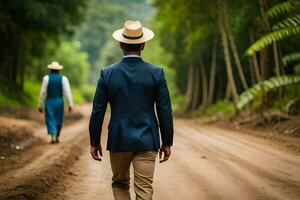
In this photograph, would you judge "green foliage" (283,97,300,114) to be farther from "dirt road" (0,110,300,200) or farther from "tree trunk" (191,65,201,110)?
"tree trunk" (191,65,201,110)

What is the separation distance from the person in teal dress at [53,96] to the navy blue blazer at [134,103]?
9.95 meters

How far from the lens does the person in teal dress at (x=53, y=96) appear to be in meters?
15.7

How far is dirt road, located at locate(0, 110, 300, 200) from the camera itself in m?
8.31

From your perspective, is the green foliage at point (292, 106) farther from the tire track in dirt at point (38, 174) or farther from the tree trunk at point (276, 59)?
the tire track in dirt at point (38, 174)

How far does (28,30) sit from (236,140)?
19237mm

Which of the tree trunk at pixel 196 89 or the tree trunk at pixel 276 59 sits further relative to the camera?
the tree trunk at pixel 196 89

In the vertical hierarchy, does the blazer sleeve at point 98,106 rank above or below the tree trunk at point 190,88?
above

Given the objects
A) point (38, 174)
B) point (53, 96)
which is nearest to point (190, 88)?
point (53, 96)

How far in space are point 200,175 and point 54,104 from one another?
703cm

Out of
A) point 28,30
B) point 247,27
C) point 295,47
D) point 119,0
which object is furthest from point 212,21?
point 119,0

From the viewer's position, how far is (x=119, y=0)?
5266 inches

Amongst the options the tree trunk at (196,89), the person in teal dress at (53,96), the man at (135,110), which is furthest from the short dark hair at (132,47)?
the tree trunk at (196,89)

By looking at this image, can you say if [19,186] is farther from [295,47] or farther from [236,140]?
[295,47]

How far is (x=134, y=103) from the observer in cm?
590
